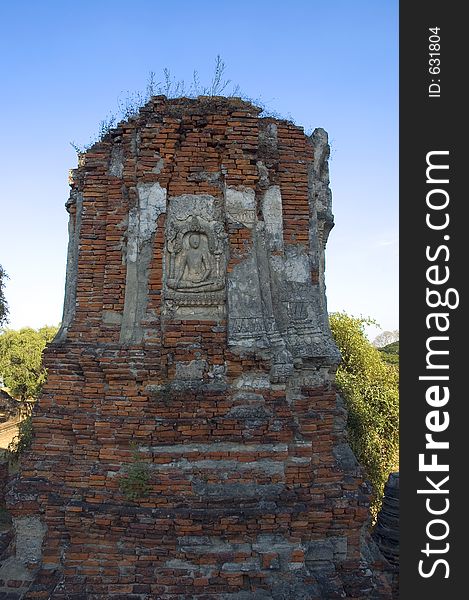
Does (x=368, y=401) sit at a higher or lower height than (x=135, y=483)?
higher

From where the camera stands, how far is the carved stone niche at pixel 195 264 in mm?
5832

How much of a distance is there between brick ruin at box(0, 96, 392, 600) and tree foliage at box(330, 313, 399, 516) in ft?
27.5

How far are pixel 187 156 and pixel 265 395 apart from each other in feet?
9.95

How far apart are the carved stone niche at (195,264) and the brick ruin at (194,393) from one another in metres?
0.02

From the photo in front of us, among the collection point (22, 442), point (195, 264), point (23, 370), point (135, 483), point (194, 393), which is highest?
A: point (195, 264)

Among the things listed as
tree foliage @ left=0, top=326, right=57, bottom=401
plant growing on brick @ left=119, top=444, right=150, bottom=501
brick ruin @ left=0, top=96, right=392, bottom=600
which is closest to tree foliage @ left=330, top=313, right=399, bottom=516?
brick ruin @ left=0, top=96, right=392, bottom=600

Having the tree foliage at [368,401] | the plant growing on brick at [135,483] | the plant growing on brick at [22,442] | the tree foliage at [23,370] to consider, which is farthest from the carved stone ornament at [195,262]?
the tree foliage at [23,370]

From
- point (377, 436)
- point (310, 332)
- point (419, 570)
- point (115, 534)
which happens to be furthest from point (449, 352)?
point (377, 436)

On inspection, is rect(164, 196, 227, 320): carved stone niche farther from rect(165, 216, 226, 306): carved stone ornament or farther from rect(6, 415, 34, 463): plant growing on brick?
rect(6, 415, 34, 463): plant growing on brick

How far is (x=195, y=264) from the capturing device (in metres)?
5.94

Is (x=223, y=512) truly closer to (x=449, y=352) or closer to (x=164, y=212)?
(x=449, y=352)

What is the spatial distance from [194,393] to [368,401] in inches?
461

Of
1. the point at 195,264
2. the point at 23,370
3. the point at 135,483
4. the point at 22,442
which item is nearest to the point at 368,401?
the point at 22,442

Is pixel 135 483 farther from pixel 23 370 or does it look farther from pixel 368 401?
pixel 23 370
